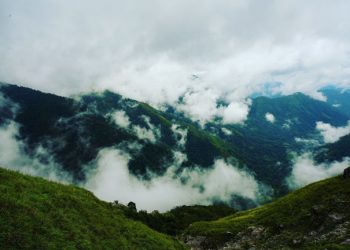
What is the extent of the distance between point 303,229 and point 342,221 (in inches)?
222

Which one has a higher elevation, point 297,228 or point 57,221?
point 57,221

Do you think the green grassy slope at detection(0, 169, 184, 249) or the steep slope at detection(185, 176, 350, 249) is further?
the steep slope at detection(185, 176, 350, 249)

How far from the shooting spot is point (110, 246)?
28.7 metres

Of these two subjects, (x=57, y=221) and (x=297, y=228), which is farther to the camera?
(x=297, y=228)

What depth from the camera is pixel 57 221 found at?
27203 millimetres

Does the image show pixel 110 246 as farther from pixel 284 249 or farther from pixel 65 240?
pixel 284 249

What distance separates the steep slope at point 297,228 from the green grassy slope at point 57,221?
17.9 meters

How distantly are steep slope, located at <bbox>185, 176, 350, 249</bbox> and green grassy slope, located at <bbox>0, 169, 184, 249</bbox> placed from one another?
17.9 m

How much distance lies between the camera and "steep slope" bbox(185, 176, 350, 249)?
143 ft

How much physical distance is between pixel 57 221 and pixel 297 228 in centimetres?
3718

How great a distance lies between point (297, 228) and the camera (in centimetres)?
5019

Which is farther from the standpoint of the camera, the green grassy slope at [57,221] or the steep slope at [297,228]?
the steep slope at [297,228]

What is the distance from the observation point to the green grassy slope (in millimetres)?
23250

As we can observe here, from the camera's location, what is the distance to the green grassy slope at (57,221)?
23.2 m
